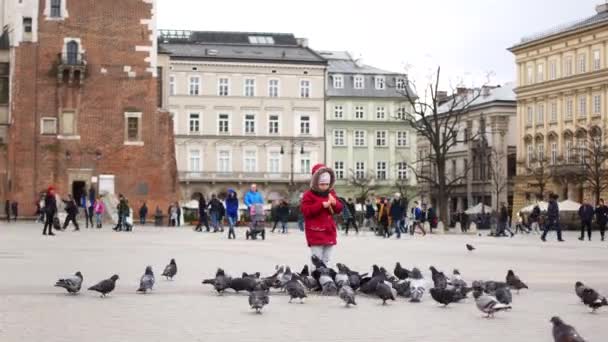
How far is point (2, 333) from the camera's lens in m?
11.1

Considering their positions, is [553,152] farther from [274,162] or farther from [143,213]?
[143,213]

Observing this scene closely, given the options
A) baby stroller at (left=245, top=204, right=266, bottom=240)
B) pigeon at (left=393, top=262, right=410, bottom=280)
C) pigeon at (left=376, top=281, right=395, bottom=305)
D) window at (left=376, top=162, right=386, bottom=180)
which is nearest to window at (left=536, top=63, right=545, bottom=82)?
window at (left=376, top=162, right=386, bottom=180)

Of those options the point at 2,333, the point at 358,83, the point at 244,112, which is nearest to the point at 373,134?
the point at 358,83

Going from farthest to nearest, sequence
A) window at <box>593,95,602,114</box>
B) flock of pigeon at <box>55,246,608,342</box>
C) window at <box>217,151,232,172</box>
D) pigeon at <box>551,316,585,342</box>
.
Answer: window at <box>217,151,232,172</box> → window at <box>593,95,602,114</box> → flock of pigeon at <box>55,246,608,342</box> → pigeon at <box>551,316,585,342</box>

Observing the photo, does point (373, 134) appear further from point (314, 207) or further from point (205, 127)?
point (314, 207)

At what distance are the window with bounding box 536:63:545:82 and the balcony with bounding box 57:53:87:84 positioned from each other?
46.7 m

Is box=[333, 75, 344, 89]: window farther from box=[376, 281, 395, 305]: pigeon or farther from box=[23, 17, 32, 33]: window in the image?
box=[376, 281, 395, 305]: pigeon

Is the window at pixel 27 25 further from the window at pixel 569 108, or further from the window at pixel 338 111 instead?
the window at pixel 338 111

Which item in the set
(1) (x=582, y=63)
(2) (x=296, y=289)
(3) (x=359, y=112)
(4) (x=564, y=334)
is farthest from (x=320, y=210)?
(3) (x=359, y=112)

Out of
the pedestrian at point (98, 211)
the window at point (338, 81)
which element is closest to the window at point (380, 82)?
the window at point (338, 81)

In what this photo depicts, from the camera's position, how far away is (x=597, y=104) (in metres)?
90.6

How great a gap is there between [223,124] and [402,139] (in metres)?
19.7

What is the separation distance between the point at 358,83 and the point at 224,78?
1648cm

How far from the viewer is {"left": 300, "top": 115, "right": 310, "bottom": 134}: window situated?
10694cm
